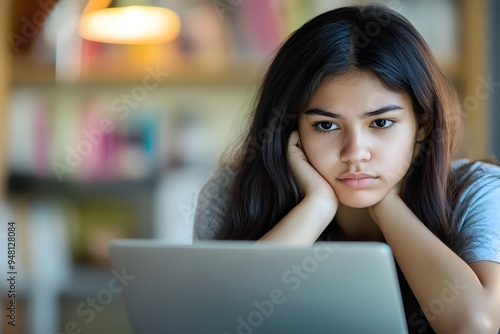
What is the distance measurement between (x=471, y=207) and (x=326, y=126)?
31 cm

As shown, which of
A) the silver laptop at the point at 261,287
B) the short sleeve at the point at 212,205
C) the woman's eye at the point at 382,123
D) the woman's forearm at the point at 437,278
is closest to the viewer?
the silver laptop at the point at 261,287

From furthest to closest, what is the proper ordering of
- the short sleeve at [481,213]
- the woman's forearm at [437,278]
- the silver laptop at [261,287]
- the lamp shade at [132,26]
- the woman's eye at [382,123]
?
the lamp shade at [132,26] < the woman's eye at [382,123] < the short sleeve at [481,213] < the woman's forearm at [437,278] < the silver laptop at [261,287]

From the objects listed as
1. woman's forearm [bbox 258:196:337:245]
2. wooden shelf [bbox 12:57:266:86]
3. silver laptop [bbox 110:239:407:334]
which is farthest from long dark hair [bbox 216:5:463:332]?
wooden shelf [bbox 12:57:266:86]

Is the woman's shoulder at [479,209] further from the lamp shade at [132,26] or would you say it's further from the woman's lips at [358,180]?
the lamp shade at [132,26]

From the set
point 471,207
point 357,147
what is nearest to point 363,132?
point 357,147

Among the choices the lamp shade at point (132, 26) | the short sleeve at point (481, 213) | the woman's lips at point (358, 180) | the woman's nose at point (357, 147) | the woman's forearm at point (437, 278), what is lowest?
the woman's forearm at point (437, 278)

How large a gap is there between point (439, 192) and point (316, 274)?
1.89 ft

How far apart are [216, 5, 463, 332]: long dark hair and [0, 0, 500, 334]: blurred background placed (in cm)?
107

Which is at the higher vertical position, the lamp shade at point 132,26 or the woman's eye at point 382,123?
the lamp shade at point 132,26

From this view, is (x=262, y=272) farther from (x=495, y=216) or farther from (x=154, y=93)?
(x=154, y=93)

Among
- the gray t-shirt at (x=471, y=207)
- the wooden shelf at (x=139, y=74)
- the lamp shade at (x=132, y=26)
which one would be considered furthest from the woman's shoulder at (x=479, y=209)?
the lamp shade at (x=132, y=26)

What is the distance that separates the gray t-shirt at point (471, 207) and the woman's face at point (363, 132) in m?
0.13

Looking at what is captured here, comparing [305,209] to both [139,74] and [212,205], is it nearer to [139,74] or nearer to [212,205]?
[212,205]

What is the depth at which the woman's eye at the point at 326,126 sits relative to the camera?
1.45 metres
